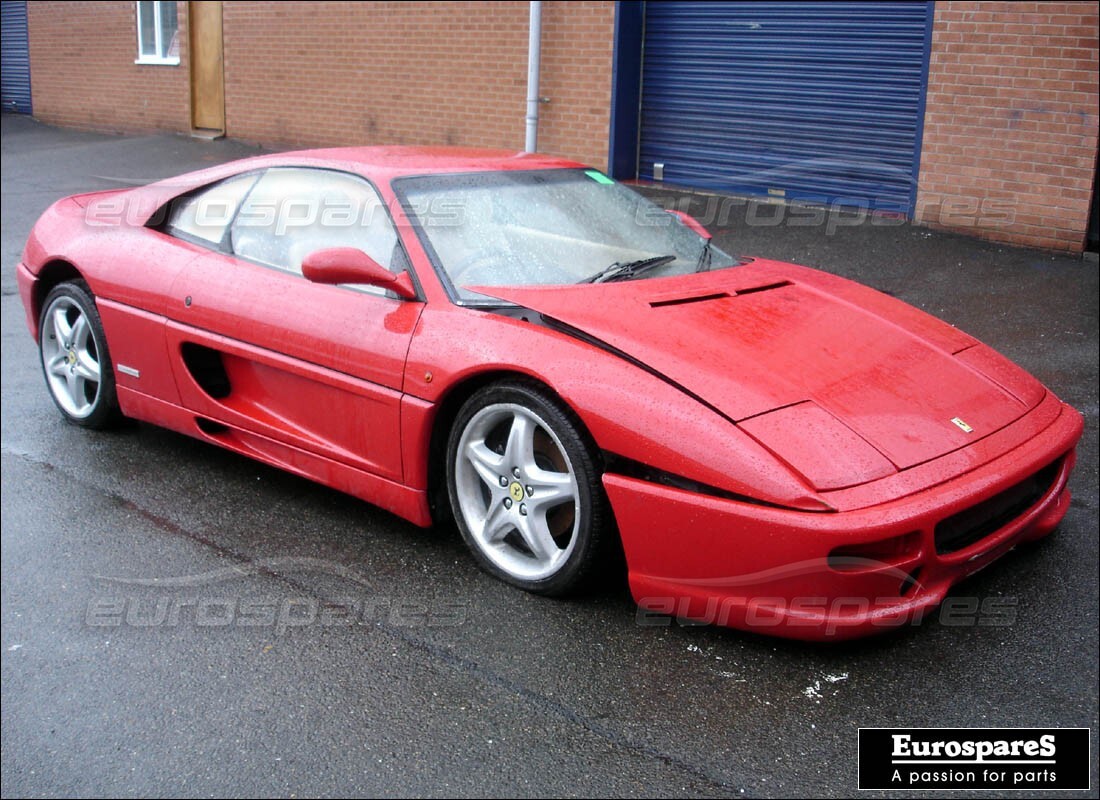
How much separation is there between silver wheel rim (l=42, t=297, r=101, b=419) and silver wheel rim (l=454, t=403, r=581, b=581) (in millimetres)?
2180

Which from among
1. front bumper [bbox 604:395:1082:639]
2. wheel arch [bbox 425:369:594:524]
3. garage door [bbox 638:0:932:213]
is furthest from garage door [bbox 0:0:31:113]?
front bumper [bbox 604:395:1082:639]

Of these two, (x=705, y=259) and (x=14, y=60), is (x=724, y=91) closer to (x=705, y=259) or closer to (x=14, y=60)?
(x=705, y=259)

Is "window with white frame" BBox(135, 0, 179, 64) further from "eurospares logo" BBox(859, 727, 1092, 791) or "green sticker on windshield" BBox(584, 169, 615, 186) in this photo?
"eurospares logo" BBox(859, 727, 1092, 791)

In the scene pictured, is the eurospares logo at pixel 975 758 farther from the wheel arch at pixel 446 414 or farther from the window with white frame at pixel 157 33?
the window with white frame at pixel 157 33

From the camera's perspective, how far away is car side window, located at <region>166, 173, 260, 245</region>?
4.62 metres

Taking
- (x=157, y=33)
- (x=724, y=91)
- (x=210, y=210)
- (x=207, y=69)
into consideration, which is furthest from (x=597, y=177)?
(x=157, y=33)

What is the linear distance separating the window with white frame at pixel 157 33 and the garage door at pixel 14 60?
4.10m

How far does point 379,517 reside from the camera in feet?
13.9

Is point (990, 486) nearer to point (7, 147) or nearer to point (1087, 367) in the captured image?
point (1087, 367)

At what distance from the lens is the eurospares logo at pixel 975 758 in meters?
2.63

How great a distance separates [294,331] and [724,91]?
7271 mm

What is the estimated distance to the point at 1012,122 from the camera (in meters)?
8.25

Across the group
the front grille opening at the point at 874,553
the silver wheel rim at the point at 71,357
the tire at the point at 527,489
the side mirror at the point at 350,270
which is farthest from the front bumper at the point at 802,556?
the silver wheel rim at the point at 71,357

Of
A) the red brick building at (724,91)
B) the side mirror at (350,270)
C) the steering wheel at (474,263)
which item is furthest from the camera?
the red brick building at (724,91)
